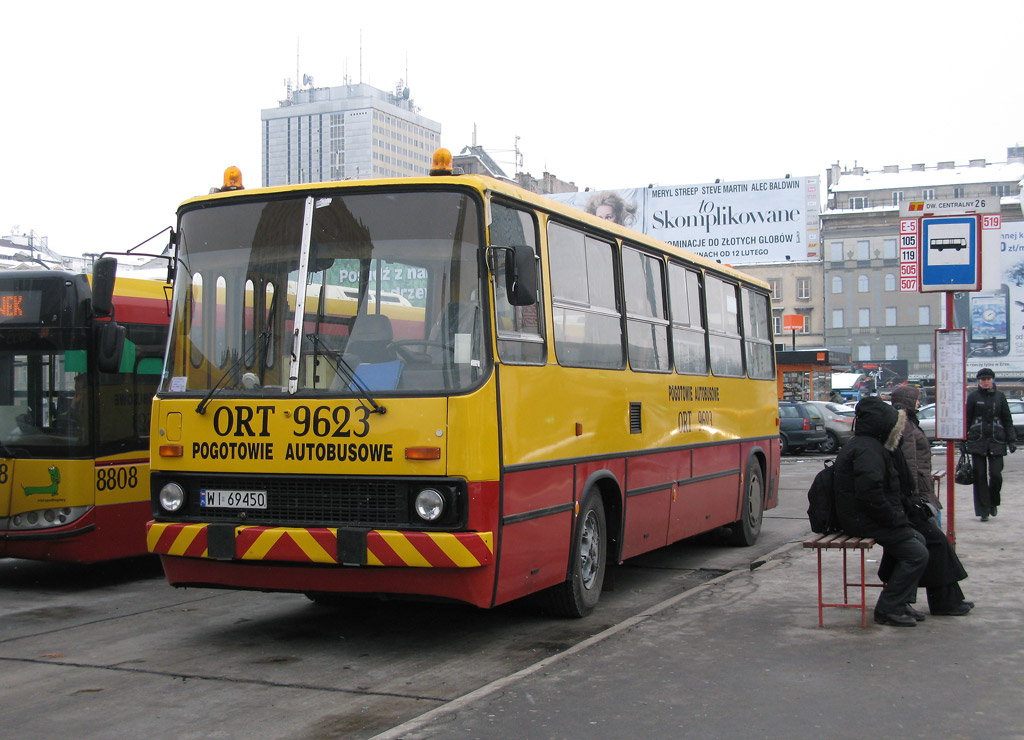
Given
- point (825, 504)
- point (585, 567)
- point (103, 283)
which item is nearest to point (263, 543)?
point (585, 567)

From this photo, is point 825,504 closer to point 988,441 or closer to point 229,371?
point 229,371

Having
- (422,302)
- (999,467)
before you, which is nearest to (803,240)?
(999,467)

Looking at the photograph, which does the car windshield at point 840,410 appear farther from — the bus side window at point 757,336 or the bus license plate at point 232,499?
the bus license plate at point 232,499

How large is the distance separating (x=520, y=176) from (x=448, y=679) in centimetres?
6671

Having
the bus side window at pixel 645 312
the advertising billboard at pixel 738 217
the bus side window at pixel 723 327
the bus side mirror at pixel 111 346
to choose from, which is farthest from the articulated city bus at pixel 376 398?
the advertising billboard at pixel 738 217

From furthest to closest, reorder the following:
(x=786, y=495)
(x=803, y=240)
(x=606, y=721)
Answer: (x=803, y=240), (x=786, y=495), (x=606, y=721)

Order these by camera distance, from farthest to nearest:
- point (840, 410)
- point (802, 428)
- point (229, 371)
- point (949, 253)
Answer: point (840, 410) < point (802, 428) < point (949, 253) < point (229, 371)

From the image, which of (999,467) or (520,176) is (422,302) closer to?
(999,467)

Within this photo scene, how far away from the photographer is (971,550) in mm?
11547

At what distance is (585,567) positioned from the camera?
8711 mm

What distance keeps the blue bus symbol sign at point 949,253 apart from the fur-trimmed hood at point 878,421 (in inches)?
132

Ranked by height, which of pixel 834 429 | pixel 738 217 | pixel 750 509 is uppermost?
pixel 738 217

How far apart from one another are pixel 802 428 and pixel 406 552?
27168 mm

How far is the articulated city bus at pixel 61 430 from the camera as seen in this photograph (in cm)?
1018
